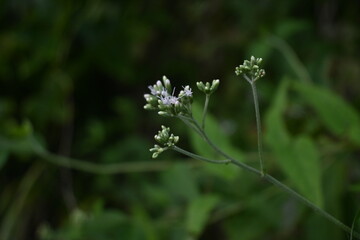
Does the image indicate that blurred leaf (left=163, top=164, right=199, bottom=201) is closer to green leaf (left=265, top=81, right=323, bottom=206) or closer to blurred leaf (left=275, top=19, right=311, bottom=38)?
green leaf (left=265, top=81, right=323, bottom=206)

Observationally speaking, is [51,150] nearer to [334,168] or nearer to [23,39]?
[23,39]

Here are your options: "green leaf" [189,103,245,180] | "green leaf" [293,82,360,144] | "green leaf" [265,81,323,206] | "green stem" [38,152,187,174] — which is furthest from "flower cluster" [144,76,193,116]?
"green stem" [38,152,187,174]

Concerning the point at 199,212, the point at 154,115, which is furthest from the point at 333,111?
the point at 154,115

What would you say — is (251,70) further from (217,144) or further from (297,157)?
(217,144)

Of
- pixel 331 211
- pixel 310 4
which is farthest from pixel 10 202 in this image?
pixel 310 4

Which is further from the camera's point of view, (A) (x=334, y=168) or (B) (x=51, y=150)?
(B) (x=51, y=150)

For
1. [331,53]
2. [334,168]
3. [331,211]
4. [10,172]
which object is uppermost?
[331,53]
